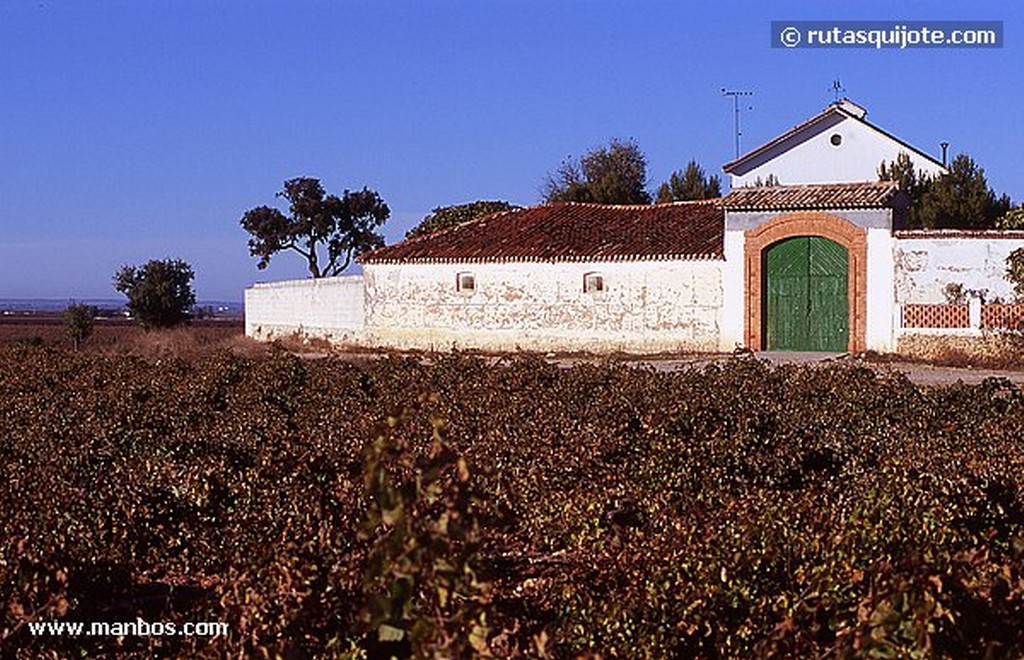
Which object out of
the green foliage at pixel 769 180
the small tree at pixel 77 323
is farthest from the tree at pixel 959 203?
the small tree at pixel 77 323

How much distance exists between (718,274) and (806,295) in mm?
1694

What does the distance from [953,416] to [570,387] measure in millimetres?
3519

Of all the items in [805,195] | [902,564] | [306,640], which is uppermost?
[805,195]

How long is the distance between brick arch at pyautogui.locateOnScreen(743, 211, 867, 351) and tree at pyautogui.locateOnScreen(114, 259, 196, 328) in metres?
19.0

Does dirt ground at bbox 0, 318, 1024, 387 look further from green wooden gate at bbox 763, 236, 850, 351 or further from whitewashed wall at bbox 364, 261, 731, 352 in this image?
whitewashed wall at bbox 364, 261, 731, 352

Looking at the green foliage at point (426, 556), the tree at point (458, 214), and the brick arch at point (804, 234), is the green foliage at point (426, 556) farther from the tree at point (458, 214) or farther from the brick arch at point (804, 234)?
the tree at point (458, 214)

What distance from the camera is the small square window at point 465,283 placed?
1120 inches

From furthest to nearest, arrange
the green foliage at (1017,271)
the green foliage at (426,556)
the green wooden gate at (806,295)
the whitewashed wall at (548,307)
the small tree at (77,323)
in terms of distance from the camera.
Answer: the small tree at (77,323) < the whitewashed wall at (548,307) < the green wooden gate at (806,295) < the green foliage at (1017,271) < the green foliage at (426,556)

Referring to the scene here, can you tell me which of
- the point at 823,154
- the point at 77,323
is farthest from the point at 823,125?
the point at 77,323

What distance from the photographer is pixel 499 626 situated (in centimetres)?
476

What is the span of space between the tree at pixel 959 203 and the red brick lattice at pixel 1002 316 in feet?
32.3

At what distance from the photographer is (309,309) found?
32.6 m

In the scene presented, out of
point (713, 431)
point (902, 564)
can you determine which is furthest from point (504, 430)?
point (902, 564)

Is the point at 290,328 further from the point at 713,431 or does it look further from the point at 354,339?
the point at 713,431
